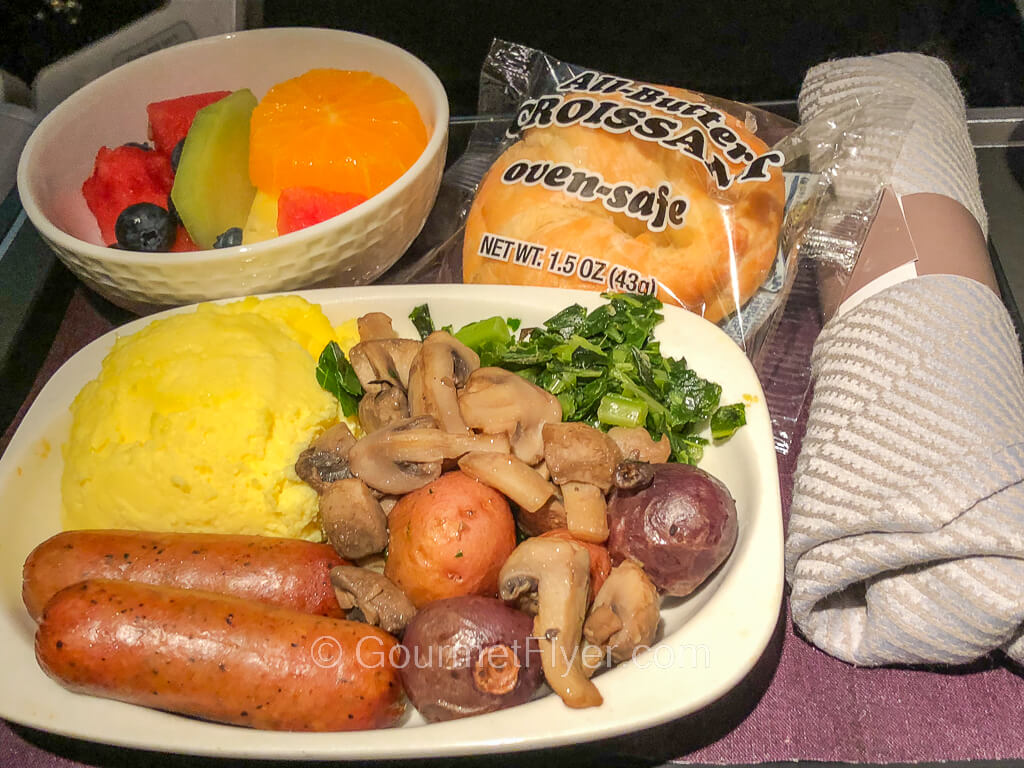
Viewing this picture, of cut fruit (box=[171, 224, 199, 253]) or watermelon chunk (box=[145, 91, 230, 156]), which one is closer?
cut fruit (box=[171, 224, 199, 253])

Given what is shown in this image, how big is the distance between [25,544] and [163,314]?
1.69 ft

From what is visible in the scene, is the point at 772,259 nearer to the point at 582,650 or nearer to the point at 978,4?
the point at 582,650

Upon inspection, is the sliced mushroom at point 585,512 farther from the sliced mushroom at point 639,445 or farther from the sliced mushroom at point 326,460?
the sliced mushroom at point 326,460

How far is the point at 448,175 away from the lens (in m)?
2.12

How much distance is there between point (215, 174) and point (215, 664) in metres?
1.06

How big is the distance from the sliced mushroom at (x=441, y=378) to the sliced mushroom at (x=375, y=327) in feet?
0.39

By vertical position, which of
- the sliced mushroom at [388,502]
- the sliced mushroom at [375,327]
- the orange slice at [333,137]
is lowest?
the sliced mushroom at [388,502]

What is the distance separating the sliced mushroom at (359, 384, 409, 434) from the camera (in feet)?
4.84

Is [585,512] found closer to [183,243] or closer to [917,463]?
[917,463]

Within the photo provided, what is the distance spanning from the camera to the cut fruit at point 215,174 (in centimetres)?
173

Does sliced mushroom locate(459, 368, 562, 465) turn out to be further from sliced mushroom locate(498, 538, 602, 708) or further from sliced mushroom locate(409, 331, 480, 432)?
sliced mushroom locate(498, 538, 602, 708)

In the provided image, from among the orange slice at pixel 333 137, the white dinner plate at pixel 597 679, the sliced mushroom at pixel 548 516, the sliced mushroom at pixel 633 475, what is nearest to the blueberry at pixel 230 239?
the orange slice at pixel 333 137

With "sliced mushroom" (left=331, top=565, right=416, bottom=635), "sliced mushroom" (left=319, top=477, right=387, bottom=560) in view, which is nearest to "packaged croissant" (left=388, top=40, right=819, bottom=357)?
"sliced mushroom" (left=319, top=477, right=387, bottom=560)

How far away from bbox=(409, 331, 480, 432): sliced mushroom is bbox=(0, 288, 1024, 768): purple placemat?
57 centimetres
